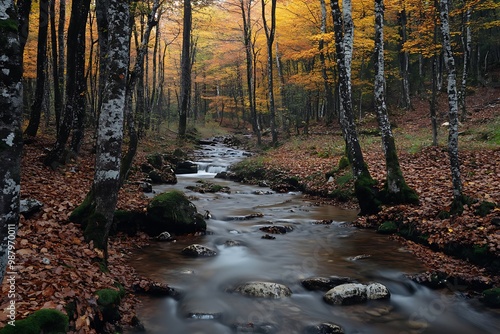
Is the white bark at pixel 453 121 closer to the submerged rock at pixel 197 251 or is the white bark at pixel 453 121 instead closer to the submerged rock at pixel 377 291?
the submerged rock at pixel 377 291

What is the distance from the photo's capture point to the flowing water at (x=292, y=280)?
5711 millimetres

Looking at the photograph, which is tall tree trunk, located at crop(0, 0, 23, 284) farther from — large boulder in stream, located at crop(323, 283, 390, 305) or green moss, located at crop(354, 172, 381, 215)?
green moss, located at crop(354, 172, 381, 215)

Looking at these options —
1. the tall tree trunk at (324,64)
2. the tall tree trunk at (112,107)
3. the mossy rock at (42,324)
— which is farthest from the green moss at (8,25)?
the tall tree trunk at (324,64)

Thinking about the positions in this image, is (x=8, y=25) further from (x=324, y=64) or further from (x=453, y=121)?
(x=324, y=64)

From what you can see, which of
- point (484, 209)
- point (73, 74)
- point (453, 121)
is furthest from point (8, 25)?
point (73, 74)

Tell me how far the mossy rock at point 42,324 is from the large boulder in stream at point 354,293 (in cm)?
434

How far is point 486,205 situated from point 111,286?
8.23 metres

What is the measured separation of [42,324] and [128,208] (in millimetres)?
5965

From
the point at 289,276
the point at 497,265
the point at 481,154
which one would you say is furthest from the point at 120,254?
the point at 481,154

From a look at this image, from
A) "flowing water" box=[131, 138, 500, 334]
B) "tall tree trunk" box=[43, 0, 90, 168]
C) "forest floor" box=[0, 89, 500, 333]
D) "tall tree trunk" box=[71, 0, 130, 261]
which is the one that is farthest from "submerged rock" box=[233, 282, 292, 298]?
"tall tree trunk" box=[43, 0, 90, 168]

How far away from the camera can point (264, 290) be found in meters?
6.66

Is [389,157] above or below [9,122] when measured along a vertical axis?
below

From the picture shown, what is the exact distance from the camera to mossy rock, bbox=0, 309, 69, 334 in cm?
349

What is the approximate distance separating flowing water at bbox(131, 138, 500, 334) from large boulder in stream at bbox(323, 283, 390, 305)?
0.42 ft
